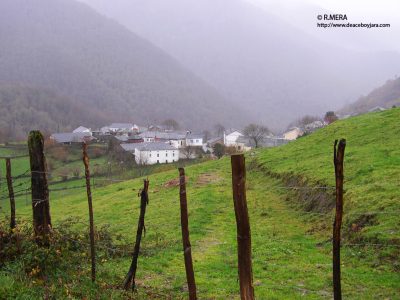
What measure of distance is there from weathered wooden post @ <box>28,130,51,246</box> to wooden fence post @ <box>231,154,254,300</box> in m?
5.56

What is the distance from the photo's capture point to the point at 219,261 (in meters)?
14.3

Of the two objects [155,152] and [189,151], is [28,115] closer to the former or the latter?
[155,152]

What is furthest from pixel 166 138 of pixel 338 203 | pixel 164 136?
pixel 338 203

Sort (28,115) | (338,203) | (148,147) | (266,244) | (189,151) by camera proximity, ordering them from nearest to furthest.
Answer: (338,203) < (266,244) < (189,151) < (148,147) < (28,115)

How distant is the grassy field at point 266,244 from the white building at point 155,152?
75754mm

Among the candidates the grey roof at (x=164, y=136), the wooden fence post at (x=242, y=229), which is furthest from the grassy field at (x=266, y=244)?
the grey roof at (x=164, y=136)

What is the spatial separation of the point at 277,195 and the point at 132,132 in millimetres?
141185

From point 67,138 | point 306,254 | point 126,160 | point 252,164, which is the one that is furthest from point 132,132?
point 306,254

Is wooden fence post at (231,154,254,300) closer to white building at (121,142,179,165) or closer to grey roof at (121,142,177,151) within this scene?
white building at (121,142,179,165)

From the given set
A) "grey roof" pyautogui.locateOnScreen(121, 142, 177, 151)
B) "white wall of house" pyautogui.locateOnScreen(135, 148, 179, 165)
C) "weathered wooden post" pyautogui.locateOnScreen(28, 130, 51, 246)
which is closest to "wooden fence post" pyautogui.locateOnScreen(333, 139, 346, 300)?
"weathered wooden post" pyautogui.locateOnScreen(28, 130, 51, 246)

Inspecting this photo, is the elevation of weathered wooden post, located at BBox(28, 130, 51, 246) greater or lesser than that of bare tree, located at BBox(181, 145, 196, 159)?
lesser

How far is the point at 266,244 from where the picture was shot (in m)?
15.9

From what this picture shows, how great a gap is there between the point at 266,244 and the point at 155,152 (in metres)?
95.2

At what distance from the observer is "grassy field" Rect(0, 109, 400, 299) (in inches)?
412
